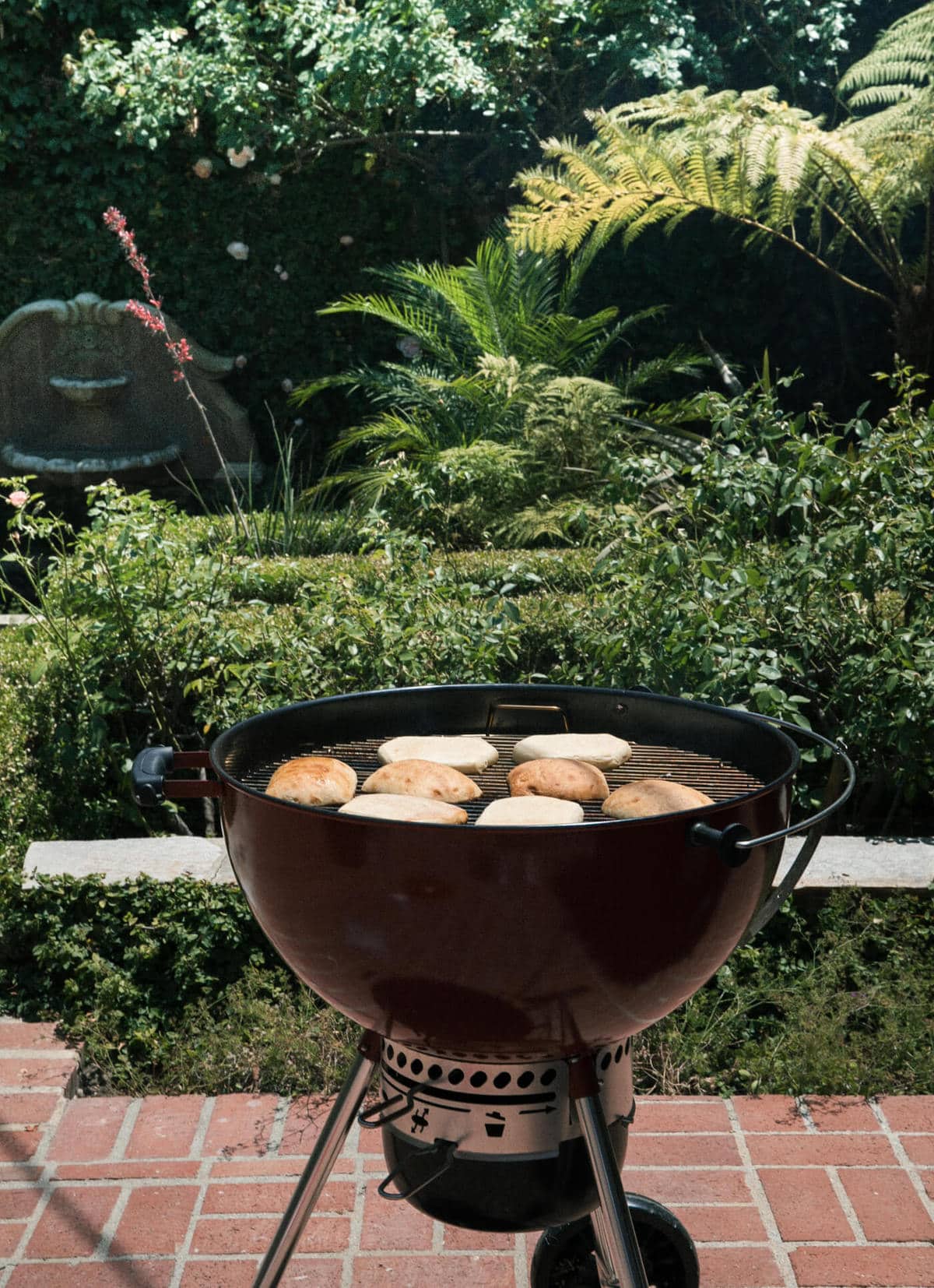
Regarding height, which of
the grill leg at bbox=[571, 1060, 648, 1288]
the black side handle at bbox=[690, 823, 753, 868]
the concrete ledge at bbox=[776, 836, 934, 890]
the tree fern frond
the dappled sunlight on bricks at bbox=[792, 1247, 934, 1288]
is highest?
the tree fern frond

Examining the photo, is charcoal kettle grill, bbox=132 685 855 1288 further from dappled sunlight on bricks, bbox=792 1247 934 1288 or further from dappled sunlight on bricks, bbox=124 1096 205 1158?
dappled sunlight on bricks, bbox=124 1096 205 1158

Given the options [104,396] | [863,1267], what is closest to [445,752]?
[863,1267]

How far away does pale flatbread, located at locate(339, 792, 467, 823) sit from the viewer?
4.75ft

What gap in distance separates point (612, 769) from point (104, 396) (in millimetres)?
6969

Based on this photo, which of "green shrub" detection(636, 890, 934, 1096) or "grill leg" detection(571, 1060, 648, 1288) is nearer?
"grill leg" detection(571, 1060, 648, 1288)

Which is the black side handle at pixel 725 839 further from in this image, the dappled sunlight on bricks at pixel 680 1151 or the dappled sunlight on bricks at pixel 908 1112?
the dappled sunlight on bricks at pixel 908 1112

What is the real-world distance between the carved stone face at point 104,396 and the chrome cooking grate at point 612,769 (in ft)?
20.5

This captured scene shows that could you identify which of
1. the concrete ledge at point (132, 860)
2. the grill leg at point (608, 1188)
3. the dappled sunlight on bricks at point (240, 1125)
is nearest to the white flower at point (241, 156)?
the concrete ledge at point (132, 860)

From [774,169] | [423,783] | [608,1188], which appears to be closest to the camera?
[608,1188]

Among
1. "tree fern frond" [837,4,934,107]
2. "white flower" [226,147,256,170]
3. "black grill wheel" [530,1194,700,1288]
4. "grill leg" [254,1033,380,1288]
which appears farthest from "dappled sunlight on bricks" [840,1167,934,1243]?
"white flower" [226,147,256,170]

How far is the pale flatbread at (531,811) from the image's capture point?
145cm

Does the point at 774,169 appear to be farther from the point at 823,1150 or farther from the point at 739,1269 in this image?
the point at 739,1269

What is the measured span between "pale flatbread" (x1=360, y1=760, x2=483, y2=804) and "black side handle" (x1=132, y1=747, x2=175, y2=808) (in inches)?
10.5

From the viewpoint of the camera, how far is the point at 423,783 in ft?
5.23
